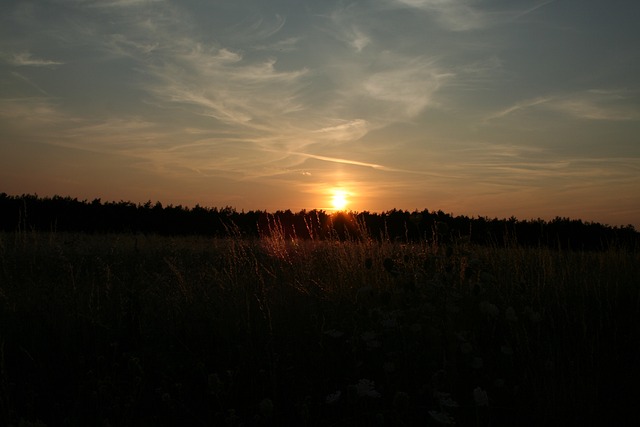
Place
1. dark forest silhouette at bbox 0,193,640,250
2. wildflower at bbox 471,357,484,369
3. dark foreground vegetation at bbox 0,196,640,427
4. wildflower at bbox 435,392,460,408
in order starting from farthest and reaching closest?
dark forest silhouette at bbox 0,193,640,250, wildflower at bbox 471,357,484,369, dark foreground vegetation at bbox 0,196,640,427, wildflower at bbox 435,392,460,408

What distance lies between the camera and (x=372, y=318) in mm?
4410

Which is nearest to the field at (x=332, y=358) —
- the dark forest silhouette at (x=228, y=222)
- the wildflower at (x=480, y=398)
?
the wildflower at (x=480, y=398)

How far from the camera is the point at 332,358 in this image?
4359 millimetres

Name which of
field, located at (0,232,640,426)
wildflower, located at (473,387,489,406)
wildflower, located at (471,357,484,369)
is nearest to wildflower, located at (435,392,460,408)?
field, located at (0,232,640,426)

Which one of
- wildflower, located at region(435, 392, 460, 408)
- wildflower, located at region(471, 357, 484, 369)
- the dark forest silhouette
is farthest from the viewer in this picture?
the dark forest silhouette

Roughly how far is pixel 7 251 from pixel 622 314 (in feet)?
35.6

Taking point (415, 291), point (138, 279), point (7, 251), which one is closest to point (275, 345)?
point (415, 291)

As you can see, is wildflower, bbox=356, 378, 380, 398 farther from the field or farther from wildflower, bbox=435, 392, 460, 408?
wildflower, bbox=435, 392, 460, 408

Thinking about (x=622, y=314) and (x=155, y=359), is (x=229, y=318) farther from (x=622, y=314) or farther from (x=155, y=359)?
(x=622, y=314)

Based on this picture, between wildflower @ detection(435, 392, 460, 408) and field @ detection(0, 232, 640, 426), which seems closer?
wildflower @ detection(435, 392, 460, 408)

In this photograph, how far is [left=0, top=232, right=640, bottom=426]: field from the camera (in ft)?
12.3

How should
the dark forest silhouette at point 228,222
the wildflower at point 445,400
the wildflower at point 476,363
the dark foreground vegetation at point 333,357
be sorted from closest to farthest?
the wildflower at point 445,400 < the dark foreground vegetation at point 333,357 < the wildflower at point 476,363 < the dark forest silhouette at point 228,222

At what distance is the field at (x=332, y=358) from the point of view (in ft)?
12.3

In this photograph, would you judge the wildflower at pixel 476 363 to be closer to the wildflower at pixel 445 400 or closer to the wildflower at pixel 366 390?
the wildflower at pixel 445 400
